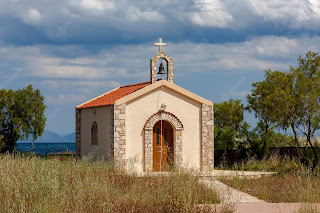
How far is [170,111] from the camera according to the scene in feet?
66.8

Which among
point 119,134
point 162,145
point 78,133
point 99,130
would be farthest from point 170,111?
point 78,133

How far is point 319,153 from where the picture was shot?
23.8 meters

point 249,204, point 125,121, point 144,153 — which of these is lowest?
point 249,204

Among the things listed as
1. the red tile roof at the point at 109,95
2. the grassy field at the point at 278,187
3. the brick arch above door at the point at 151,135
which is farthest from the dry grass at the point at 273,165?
the red tile roof at the point at 109,95

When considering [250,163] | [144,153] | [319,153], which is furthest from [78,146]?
[319,153]

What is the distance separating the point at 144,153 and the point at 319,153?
9.90 meters

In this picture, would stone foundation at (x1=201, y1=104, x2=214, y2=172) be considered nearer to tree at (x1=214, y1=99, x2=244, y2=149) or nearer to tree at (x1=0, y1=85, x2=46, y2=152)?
tree at (x1=214, y1=99, x2=244, y2=149)

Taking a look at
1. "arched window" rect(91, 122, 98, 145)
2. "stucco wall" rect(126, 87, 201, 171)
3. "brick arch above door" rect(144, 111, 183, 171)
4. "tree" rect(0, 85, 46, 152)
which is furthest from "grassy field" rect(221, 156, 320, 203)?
"tree" rect(0, 85, 46, 152)

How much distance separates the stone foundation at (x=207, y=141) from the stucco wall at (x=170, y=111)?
0.20 metres

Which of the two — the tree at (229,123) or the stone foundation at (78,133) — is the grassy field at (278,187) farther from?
the stone foundation at (78,133)

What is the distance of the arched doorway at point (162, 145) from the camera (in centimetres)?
2028

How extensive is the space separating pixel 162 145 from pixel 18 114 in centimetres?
1572

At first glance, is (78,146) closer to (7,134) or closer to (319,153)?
(7,134)

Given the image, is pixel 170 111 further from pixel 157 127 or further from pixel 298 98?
pixel 298 98
